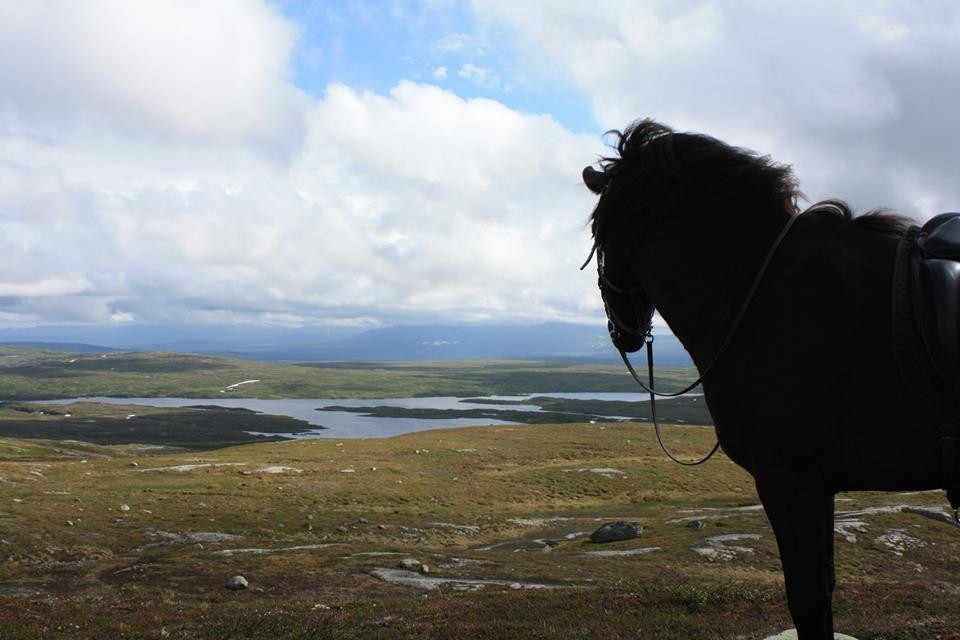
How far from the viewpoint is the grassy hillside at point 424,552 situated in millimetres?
11906

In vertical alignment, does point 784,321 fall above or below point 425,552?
above

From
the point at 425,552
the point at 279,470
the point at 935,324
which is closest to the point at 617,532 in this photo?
the point at 425,552

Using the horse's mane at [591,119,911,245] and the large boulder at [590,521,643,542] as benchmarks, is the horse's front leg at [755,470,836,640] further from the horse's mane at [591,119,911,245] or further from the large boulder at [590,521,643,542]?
the large boulder at [590,521,643,542]

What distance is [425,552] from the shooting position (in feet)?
87.0

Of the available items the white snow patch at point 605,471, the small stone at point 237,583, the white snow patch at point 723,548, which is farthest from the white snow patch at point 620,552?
the white snow patch at point 605,471

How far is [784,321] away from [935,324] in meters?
0.89

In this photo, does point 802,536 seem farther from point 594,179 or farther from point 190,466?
point 190,466

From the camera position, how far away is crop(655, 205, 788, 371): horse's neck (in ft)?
16.0

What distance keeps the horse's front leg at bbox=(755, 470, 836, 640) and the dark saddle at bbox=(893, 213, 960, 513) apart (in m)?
0.81

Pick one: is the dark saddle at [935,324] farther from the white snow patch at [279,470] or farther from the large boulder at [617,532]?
the white snow patch at [279,470]

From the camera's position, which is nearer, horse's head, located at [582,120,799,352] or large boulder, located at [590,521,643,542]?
horse's head, located at [582,120,799,352]

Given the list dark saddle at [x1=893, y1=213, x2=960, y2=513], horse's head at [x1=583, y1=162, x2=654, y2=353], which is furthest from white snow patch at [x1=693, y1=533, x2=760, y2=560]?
dark saddle at [x1=893, y1=213, x2=960, y2=513]

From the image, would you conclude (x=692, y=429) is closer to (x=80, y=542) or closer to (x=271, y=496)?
(x=271, y=496)

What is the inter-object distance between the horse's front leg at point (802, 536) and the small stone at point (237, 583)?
62.5 feet
